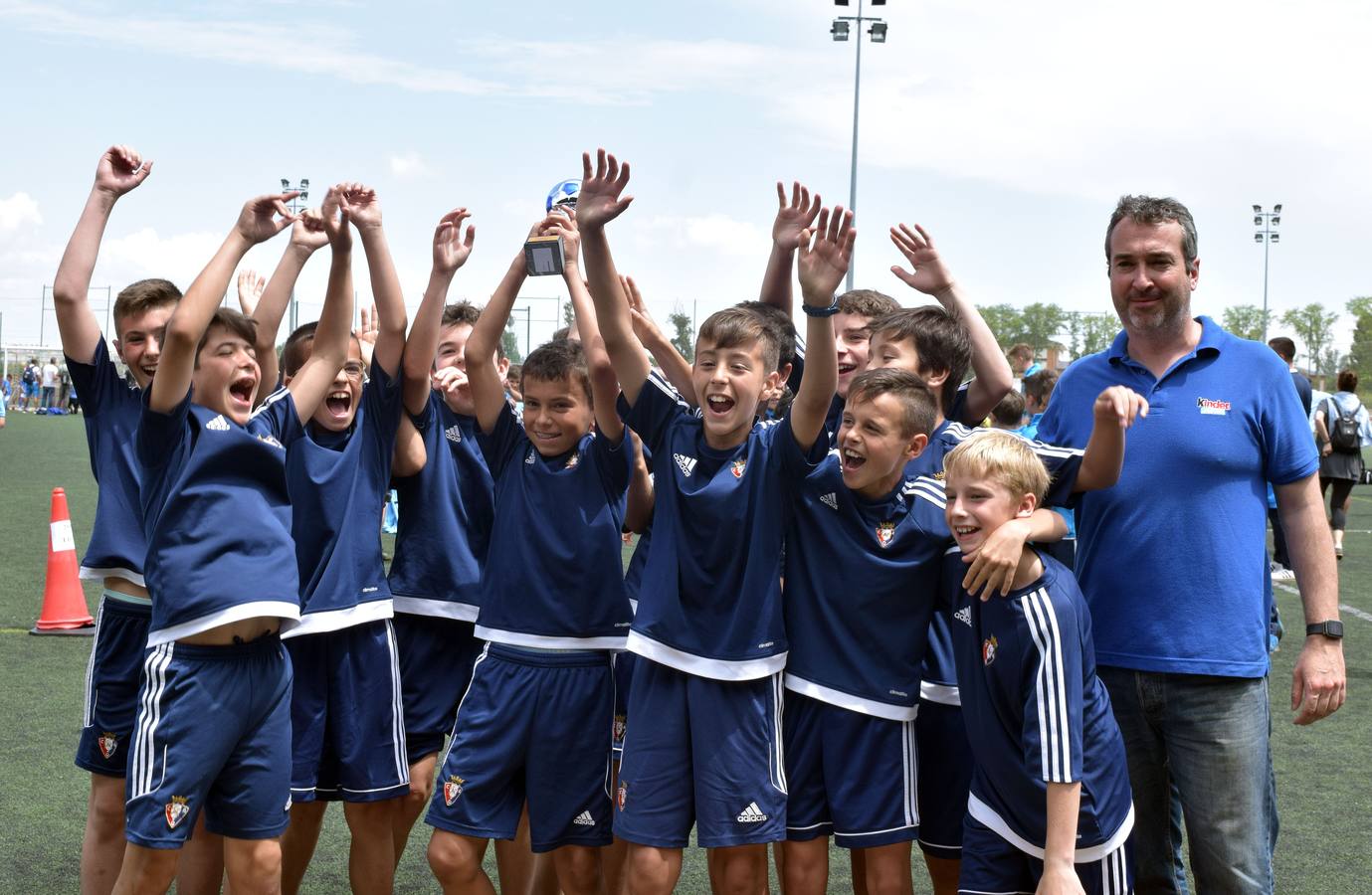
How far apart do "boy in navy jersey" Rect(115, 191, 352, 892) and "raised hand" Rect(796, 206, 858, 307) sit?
159 cm

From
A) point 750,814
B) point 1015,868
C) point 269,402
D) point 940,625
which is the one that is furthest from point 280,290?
point 1015,868

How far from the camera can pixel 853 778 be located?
3721mm

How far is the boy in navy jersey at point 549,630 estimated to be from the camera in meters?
4.00

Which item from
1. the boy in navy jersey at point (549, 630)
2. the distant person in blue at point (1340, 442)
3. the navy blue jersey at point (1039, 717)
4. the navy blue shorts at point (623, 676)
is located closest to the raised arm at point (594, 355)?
the boy in navy jersey at point (549, 630)

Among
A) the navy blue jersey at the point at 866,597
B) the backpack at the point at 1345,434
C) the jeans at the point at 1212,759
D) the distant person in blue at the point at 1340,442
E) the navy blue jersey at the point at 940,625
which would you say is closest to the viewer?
the jeans at the point at 1212,759

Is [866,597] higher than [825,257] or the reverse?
the reverse

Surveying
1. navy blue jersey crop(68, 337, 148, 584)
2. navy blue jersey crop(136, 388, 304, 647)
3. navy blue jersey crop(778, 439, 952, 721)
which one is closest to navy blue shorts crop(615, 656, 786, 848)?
navy blue jersey crop(778, 439, 952, 721)

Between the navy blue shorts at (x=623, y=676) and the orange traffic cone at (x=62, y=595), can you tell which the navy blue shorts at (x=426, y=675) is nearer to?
the navy blue shorts at (x=623, y=676)

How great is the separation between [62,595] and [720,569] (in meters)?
6.46

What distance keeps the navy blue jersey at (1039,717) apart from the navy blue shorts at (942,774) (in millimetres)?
401

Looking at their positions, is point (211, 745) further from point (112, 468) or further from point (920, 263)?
point (920, 263)

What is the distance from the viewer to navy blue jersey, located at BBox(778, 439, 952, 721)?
12.2ft

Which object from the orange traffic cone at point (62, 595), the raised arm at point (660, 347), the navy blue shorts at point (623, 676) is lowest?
the orange traffic cone at point (62, 595)

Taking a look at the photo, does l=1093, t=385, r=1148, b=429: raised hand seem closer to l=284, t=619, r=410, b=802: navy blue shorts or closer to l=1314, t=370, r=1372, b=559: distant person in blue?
l=284, t=619, r=410, b=802: navy blue shorts
